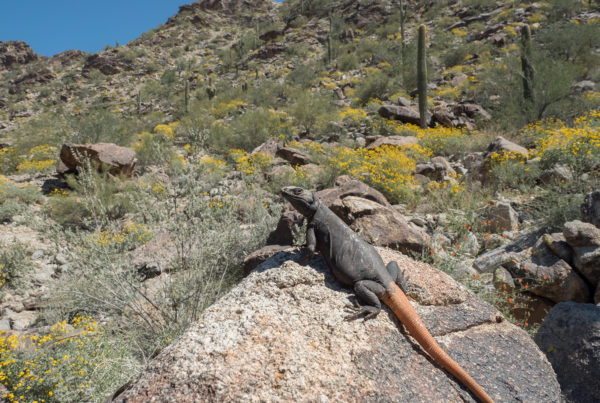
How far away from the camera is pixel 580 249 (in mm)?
3783

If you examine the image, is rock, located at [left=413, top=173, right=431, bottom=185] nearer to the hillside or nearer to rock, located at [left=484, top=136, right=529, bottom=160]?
the hillside

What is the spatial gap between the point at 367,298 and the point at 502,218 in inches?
182

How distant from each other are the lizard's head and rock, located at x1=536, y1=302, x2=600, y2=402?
267 centimetres

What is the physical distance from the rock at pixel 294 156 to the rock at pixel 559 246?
7025mm

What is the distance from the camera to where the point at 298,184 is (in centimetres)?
777

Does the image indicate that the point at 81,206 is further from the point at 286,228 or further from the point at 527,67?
the point at 527,67

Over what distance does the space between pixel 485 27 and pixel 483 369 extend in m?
32.0

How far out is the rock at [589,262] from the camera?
3619mm

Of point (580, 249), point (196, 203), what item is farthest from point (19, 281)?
point (580, 249)

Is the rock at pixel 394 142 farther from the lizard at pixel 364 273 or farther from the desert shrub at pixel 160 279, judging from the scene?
the lizard at pixel 364 273

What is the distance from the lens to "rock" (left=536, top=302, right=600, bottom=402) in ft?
8.43

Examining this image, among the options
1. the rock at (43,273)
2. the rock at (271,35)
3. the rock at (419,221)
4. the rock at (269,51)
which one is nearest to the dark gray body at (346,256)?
the rock at (419,221)

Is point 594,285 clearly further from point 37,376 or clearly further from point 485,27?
point 485,27

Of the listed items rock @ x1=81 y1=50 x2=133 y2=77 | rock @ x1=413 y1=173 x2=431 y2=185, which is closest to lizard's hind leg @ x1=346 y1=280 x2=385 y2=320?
rock @ x1=413 y1=173 x2=431 y2=185
